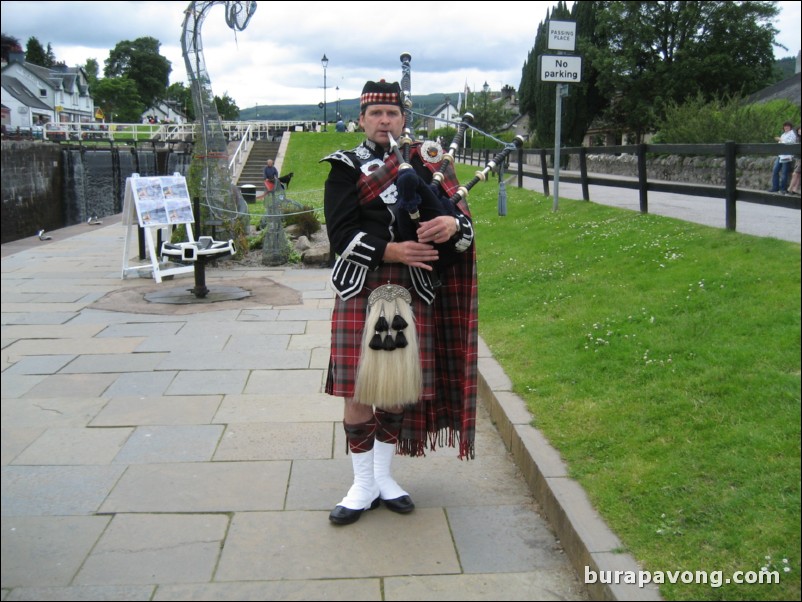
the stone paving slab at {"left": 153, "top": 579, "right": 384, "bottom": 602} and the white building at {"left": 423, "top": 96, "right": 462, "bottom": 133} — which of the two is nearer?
the stone paving slab at {"left": 153, "top": 579, "right": 384, "bottom": 602}

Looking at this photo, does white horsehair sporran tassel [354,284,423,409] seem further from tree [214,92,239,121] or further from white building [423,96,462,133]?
tree [214,92,239,121]

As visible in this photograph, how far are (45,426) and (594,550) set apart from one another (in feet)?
11.9

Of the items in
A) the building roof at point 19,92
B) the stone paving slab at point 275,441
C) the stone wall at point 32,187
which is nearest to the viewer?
the building roof at point 19,92

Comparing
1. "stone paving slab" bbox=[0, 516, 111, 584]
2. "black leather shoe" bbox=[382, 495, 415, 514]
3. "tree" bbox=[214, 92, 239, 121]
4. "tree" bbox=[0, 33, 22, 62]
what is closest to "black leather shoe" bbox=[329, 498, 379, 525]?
"black leather shoe" bbox=[382, 495, 415, 514]

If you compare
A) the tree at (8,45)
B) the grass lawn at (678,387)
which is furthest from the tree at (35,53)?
the grass lawn at (678,387)

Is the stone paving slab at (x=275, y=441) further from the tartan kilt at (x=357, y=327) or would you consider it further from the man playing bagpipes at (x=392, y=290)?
the tartan kilt at (x=357, y=327)

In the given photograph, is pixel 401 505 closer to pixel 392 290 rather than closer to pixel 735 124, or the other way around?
pixel 392 290

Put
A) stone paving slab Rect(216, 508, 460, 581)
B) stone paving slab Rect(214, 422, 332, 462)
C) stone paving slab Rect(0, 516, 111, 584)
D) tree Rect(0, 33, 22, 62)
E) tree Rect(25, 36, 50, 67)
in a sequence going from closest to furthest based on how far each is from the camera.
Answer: tree Rect(0, 33, 22, 62) < tree Rect(25, 36, 50, 67) < stone paving slab Rect(0, 516, 111, 584) < stone paving slab Rect(216, 508, 460, 581) < stone paving slab Rect(214, 422, 332, 462)

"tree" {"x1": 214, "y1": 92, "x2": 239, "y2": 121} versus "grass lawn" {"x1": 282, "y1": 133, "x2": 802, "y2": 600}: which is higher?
"tree" {"x1": 214, "y1": 92, "x2": 239, "y2": 121}

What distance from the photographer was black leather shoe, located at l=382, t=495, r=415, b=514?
393 cm

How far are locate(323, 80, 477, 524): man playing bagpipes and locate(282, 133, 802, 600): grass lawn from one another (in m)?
0.92

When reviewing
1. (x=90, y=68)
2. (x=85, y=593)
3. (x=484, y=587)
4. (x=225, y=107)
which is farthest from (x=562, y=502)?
(x=225, y=107)

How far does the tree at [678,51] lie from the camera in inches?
1832

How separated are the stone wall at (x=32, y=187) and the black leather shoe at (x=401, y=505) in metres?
32.2
